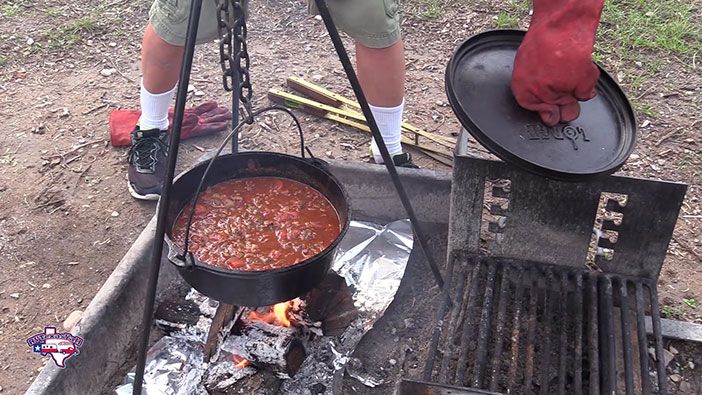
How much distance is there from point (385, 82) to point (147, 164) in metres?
1.39

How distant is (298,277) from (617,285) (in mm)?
1437

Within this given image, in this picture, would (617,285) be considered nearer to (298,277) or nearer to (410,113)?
(298,277)

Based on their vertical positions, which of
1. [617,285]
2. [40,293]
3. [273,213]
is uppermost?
[273,213]

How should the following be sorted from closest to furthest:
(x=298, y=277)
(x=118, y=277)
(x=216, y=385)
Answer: (x=298, y=277), (x=216, y=385), (x=118, y=277)

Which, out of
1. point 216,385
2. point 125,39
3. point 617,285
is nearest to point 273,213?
point 216,385

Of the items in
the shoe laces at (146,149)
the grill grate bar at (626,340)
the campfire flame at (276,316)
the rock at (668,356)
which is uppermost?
the shoe laces at (146,149)

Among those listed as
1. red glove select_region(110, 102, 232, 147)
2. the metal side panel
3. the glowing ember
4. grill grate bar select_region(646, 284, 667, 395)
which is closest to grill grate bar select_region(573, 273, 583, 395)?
the metal side panel

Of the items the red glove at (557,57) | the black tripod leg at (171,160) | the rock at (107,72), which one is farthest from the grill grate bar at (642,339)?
the rock at (107,72)

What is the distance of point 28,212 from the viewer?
3.41 metres

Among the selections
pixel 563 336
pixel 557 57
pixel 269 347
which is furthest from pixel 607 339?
pixel 269 347

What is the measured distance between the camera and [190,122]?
3.89 m

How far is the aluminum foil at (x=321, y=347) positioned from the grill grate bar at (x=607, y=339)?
0.89 meters

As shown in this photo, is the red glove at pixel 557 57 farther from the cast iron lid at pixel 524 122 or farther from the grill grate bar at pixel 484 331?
the grill grate bar at pixel 484 331

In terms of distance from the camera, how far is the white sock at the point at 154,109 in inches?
131
